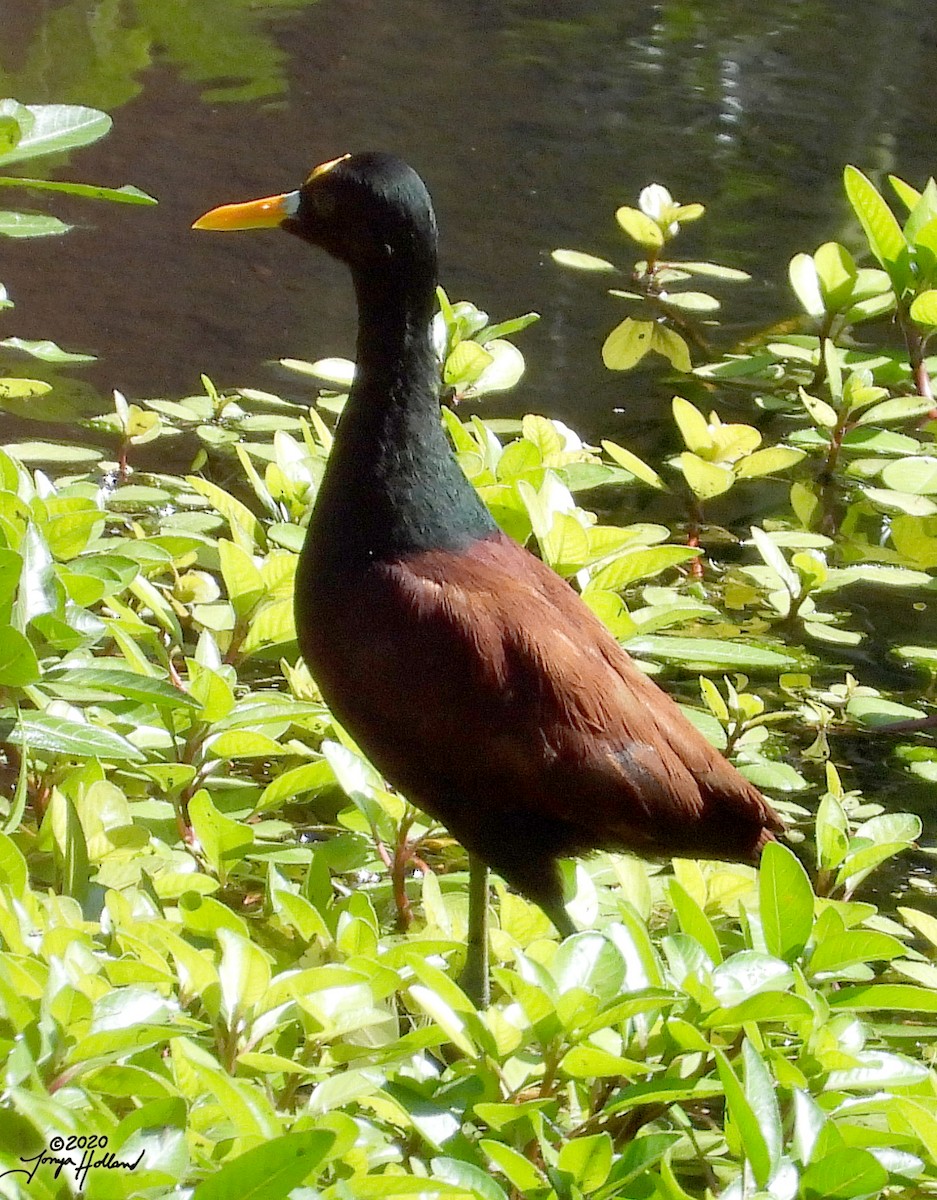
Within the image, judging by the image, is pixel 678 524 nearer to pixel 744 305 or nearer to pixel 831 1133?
pixel 744 305

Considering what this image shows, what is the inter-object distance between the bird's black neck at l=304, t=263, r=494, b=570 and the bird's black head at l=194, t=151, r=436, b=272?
2 cm

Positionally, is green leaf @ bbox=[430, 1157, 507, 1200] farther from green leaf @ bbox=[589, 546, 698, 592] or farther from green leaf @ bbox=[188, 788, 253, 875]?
green leaf @ bbox=[589, 546, 698, 592]

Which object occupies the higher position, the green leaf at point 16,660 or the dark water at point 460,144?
the green leaf at point 16,660

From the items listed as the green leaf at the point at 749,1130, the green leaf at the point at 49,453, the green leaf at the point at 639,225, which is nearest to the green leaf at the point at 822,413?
the green leaf at the point at 639,225

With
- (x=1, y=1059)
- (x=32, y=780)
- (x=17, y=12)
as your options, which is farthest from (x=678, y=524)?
(x=17, y=12)

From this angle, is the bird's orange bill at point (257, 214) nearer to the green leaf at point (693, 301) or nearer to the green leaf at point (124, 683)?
the green leaf at point (124, 683)

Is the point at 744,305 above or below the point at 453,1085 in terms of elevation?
below

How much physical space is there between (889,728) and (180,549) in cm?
132

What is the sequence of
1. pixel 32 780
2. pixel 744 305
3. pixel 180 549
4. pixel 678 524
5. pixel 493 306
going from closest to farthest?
1. pixel 32 780
2. pixel 180 549
3. pixel 678 524
4. pixel 493 306
5. pixel 744 305

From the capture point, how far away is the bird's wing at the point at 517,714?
75.0 inches

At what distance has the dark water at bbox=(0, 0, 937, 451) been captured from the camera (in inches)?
159

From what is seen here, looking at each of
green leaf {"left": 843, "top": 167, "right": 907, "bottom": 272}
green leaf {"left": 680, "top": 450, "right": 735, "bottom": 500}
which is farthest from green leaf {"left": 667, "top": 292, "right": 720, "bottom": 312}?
green leaf {"left": 680, "top": 450, "right": 735, "bottom": 500}

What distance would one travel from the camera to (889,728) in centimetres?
289

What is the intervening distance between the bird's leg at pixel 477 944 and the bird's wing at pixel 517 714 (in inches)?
5.7
